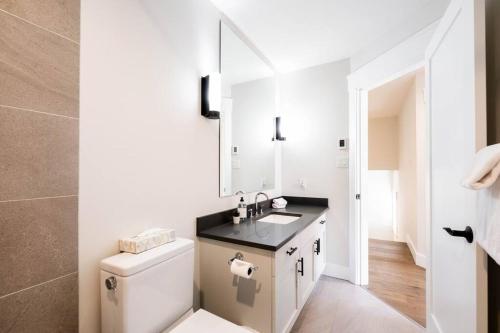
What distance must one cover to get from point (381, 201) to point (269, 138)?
3052 millimetres

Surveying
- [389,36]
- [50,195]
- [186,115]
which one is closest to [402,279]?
[389,36]

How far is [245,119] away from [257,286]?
4.55ft

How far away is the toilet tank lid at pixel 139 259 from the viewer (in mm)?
890

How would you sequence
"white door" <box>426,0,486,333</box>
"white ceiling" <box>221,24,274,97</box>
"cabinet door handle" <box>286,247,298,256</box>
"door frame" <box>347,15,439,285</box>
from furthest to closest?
"door frame" <box>347,15,439,285</box> < "white ceiling" <box>221,24,274,97</box> < "cabinet door handle" <box>286,247,298,256</box> < "white door" <box>426,0,486,333</box>

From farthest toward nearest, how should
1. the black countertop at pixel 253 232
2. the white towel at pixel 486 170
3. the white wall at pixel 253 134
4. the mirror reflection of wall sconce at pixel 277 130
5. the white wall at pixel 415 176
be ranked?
the white wall at pixel 415 176
the mirror reflection of wall sconce at pixel 277 130
the white wall at pixel 253 134
the black countertop at pixel 253 232
the white towel at pixel 486 170

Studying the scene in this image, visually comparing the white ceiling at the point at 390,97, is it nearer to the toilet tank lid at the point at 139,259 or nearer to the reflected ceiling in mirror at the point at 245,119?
the reflected ceiling in mirror at the point at 245,119

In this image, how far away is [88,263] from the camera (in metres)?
0.94

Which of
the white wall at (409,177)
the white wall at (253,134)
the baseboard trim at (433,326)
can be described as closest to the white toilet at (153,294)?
the white wall at (253,134)

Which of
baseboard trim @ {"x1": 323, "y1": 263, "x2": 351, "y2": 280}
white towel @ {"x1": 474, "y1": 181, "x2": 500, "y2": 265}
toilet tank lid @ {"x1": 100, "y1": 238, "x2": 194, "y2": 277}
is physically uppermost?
white towel @ {"x1": 474, "y1": 181, "x2": 500, "y2": 265}

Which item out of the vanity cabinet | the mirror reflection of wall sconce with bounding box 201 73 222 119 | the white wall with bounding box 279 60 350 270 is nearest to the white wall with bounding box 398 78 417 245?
the white wall with bounding box 279 60 350 270

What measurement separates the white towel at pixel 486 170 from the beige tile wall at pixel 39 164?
148cm

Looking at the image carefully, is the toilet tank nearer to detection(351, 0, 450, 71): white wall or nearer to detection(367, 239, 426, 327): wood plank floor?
detection(367, 239, 426, 327): wood plank floor

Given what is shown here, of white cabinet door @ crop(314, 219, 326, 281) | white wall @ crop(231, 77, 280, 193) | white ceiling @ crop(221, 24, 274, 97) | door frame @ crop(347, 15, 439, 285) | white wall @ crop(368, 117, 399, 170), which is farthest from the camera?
white wall @ crop(368, 117, 399, 170)

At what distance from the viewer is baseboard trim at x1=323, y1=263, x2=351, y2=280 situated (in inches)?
93.9
